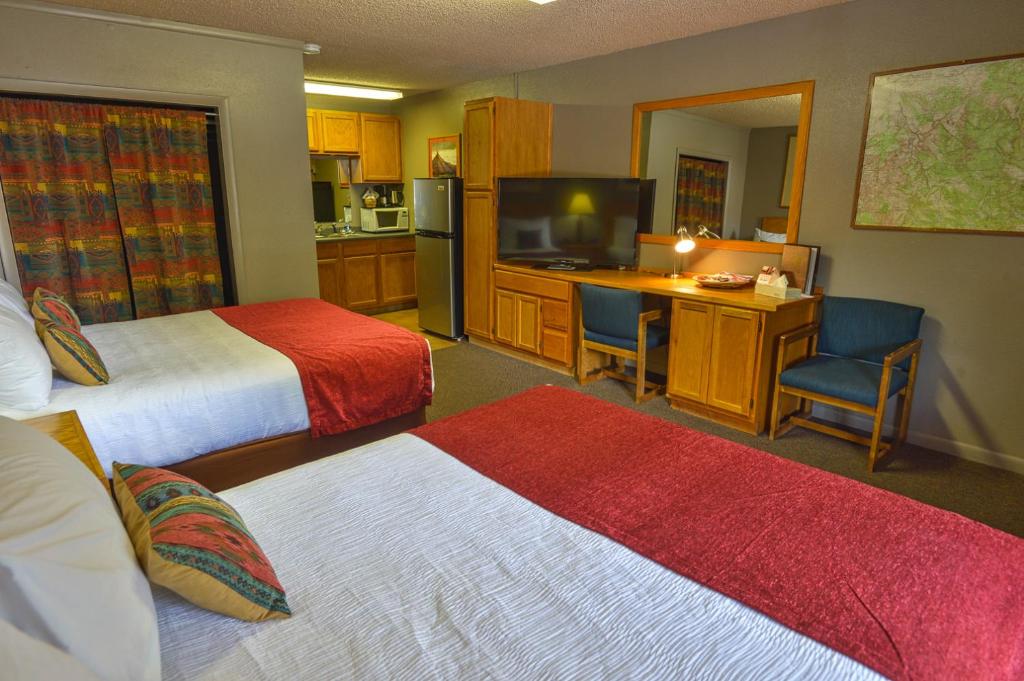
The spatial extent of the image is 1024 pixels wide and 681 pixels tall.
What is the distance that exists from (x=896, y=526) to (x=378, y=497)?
4.32ft

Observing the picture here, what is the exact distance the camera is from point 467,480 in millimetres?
1655

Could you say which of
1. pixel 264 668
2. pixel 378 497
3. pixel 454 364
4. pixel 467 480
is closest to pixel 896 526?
pixel 467 480

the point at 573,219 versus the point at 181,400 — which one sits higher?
the point at 573,219

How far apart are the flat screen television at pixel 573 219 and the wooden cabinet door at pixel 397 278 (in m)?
2.17

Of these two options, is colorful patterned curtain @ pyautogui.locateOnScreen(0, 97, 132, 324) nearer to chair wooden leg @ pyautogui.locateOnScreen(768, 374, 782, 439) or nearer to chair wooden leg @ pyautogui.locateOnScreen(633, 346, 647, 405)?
chair wooden leg @ pyautogui.locateOnScreen(633, 346, 647, 405)

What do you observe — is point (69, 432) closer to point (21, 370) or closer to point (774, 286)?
point (21, 370)

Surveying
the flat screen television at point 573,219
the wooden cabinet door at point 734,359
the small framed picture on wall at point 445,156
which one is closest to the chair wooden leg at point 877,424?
the wooden cabinet door at point 734,359

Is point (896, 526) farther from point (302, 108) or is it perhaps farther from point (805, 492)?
point (302, 108)

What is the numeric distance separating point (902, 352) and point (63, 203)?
4981 millimetres

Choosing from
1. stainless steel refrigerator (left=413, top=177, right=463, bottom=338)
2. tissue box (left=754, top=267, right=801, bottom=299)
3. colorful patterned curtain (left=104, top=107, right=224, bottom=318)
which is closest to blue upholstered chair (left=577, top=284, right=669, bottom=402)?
tissue box (left=754, top=267, right=801, bottom=299)

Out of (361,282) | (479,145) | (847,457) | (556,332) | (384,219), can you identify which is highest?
(479,145)

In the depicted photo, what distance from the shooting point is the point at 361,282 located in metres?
6.43

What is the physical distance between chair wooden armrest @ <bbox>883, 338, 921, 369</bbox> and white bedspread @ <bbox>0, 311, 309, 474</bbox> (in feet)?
9.24

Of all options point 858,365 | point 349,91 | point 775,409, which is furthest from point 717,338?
point 349,91
